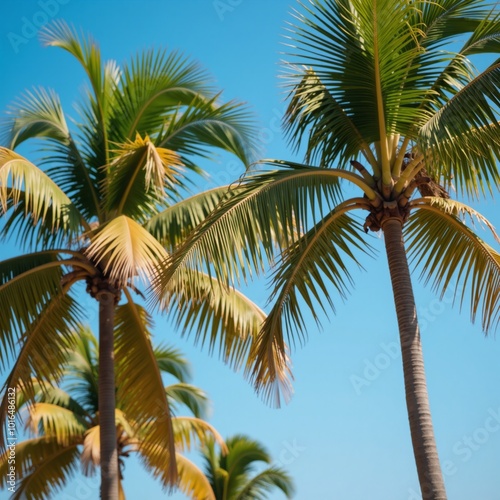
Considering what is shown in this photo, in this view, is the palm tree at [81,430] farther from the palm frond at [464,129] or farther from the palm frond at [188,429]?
the palm frond at [464,129]

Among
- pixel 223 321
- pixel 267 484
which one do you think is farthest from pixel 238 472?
pixel 223 321

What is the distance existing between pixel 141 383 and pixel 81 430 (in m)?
6.56

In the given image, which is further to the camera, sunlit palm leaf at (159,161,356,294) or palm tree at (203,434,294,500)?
palm tree at (203,434,294,500)

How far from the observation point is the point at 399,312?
8.04 m

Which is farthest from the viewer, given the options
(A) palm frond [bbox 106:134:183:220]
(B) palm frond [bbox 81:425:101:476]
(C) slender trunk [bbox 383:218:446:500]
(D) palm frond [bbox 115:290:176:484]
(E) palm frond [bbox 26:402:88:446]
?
(E) palm frond [bbox 26:402:88:446]

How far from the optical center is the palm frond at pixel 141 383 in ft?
40.3

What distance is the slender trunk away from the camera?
720 centimetres

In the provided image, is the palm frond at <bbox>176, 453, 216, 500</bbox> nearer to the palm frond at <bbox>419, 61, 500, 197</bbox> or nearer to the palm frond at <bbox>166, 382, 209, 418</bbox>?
the palm frond at <bbox>166, 382, 209, 418</bbox>

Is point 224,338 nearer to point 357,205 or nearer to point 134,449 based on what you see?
point 357,205

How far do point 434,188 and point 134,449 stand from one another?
41.4 feet

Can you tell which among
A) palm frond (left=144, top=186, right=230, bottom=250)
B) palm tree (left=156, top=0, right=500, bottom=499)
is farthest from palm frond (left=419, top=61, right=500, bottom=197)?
palm frond (left=144, top=186, right=230, bottom=250)

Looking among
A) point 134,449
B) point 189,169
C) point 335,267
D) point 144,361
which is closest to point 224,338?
point 144,361

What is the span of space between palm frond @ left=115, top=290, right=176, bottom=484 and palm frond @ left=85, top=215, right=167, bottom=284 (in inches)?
91.6

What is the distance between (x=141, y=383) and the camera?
40.8ft
